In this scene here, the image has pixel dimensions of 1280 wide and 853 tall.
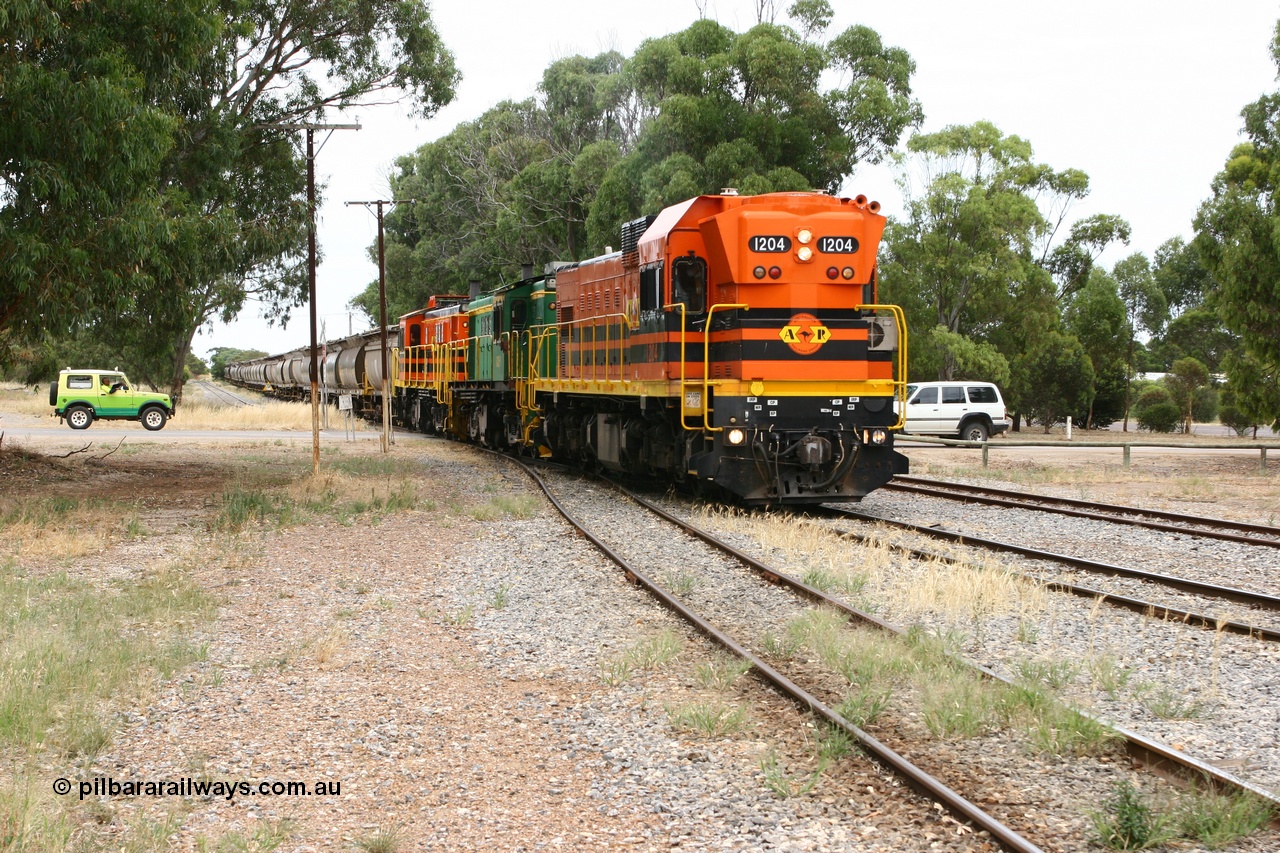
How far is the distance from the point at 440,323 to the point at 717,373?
19968mm

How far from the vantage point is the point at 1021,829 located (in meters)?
4.73

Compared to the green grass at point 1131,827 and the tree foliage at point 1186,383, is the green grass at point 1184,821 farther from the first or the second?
the tree foliage at point 1186,383

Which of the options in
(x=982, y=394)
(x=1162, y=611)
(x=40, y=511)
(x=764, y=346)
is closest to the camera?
(x=1162, y=611)

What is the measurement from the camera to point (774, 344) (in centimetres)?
1426

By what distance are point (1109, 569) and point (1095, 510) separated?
602 centimetres

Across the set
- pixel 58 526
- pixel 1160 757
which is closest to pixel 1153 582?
pixel 1160 757

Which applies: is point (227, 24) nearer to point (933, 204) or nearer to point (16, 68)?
point (16, 68)

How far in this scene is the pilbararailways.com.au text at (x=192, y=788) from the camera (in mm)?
5234

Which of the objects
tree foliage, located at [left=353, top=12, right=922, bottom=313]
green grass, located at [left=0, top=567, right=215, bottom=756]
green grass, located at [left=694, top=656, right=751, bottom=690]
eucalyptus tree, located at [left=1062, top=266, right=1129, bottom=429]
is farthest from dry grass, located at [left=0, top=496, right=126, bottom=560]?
eucalyptus tree, located at [left=1062, top=266, right=1129, bottom=429]

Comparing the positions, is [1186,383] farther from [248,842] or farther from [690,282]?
[248,842]

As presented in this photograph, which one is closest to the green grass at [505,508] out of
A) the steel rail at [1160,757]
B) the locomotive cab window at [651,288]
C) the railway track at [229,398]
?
the locomotive cab window at [651,288]

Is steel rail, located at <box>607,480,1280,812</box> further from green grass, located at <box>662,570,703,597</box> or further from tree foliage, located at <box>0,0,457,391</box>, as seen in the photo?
tree foliage, located at <box>0,0,457,391</box>

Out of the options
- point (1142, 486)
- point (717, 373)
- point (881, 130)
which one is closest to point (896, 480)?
point (1142, 486)

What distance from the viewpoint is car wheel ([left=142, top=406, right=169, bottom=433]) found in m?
40.3
